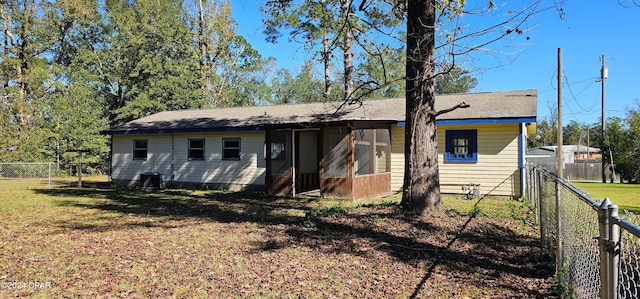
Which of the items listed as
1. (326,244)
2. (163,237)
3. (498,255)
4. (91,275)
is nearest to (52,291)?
(91,275)

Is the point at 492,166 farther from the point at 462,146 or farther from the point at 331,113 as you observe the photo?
the point at 331,113

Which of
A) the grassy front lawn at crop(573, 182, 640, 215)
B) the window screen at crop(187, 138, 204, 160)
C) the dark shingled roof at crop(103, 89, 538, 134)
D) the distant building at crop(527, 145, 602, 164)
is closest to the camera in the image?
the grassy front lawn at crop(573, 182, 640, 215)

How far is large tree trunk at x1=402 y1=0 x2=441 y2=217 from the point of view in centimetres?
730

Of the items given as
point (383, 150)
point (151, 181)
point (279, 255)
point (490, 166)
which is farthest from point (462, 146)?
point (151, 181)

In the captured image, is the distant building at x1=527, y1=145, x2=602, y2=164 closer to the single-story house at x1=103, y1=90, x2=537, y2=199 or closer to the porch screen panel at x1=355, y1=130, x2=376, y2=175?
the single-story house at x1=103, y1=90, x2=537, y2=199

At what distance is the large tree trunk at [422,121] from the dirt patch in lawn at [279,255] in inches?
18.1

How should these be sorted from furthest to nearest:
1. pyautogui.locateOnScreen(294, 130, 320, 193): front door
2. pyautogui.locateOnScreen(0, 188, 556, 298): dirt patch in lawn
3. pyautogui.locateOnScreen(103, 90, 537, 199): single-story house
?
pyautogui.locateOnScreen(294, 130, 320, 193): front door, pyautogui.locateOnScreen(103, 90, 537, 199): single-story house, pyautogui.locateOnScreen(0, 188, 556, 298): dirt patch in lawn

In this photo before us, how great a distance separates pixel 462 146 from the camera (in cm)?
1292

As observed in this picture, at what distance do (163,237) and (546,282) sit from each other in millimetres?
5745

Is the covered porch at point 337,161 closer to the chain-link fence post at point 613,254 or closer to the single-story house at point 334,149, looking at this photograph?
the single-story house at point 334,149

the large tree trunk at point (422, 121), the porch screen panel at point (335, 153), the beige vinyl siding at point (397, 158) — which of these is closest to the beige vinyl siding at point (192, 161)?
the porch screen panel at point (335, 153)

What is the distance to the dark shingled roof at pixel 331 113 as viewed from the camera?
496 inches

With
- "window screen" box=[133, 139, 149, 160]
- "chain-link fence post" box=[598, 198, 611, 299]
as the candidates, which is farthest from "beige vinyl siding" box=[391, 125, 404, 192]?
"chain-link fence post" box=[598, 198, 611, 299]

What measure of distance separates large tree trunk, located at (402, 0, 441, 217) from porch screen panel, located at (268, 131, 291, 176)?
22.4 ft
